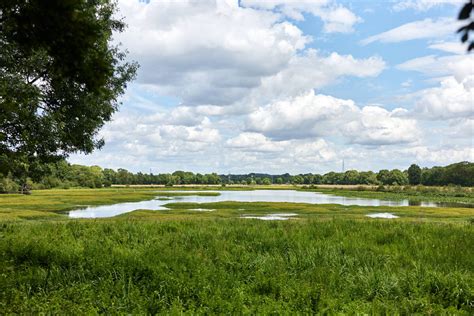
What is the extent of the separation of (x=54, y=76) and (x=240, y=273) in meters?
9.83

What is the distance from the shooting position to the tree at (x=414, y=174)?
7195 inches

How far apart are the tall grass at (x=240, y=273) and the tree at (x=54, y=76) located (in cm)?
339

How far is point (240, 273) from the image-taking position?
36.1 ft

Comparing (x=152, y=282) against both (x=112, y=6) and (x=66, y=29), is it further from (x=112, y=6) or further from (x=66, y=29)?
(x=112, y=6)

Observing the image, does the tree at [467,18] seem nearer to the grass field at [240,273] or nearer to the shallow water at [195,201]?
the grass field at [240,273]

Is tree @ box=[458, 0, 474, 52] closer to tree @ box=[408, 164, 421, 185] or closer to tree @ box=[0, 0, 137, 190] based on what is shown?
tree @ box=[0, 0, 137, 190]

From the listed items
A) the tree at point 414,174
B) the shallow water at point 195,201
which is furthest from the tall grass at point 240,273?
the tree at point 414,174

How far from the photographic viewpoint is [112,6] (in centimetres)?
1878

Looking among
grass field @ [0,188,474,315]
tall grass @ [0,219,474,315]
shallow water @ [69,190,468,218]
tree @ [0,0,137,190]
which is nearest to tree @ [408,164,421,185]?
shallow water @ [69,190,468,218]

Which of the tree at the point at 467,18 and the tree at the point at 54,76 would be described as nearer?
the tree at the point at 467,18

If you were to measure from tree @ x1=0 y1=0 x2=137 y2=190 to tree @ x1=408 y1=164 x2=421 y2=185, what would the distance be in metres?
186

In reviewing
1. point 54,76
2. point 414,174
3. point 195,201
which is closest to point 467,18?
point 54,76

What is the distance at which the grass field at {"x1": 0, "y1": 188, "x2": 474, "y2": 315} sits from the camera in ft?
28.3

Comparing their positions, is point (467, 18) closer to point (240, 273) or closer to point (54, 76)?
point (240, 273)
